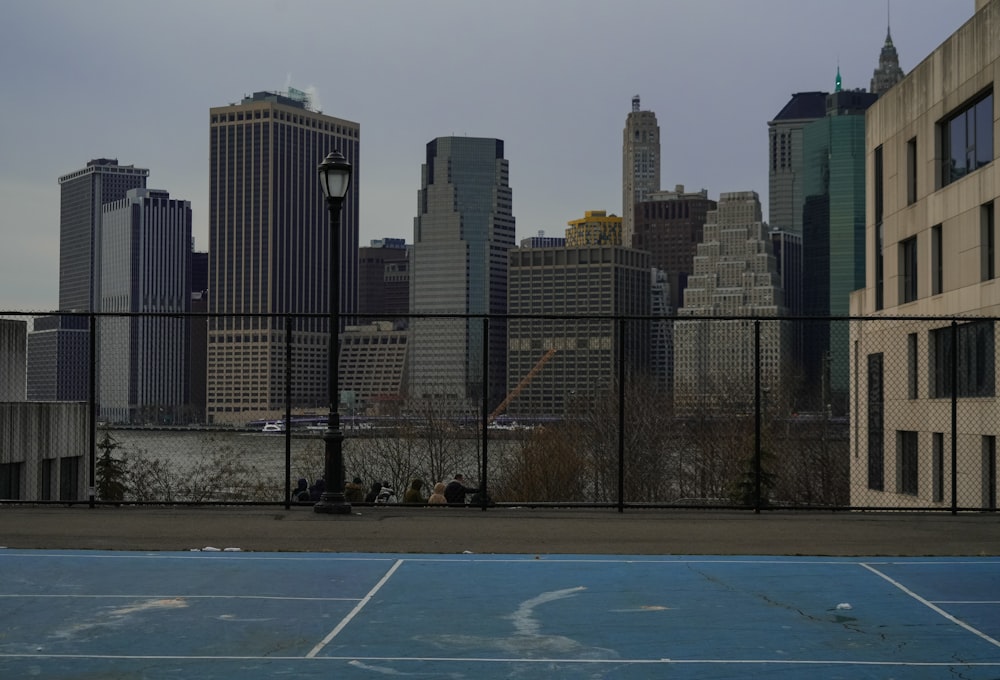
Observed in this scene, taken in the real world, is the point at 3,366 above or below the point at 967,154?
below

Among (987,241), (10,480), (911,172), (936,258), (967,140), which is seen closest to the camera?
(10,480)

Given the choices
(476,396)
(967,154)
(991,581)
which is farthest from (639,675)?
(476,396)

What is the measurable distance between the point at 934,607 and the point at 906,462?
4304 cm

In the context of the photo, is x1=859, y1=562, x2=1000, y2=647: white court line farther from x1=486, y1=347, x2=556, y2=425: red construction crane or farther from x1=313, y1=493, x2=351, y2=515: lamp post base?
x1=486, y1=347, x2=556, y2=425: red construction crane

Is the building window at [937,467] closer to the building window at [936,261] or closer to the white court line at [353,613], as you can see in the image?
the building window at [936,261]

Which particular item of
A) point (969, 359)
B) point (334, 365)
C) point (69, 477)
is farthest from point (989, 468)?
point (334, 365)

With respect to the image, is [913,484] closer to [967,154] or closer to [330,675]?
[967,154]

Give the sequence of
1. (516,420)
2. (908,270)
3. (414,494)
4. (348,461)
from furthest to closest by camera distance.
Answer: (348,461)
(516,420)
(908,270)
(414,494)

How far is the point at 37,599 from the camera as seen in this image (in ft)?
36.1

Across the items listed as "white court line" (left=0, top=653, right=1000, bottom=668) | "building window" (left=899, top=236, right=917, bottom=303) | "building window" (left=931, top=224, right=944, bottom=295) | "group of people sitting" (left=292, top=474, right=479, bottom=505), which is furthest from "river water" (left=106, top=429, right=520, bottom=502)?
"white court line" (left=0, top=653, right=1000, bottom=668)

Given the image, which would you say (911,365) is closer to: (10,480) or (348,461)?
(10,480)

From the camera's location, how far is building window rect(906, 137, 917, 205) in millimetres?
52312

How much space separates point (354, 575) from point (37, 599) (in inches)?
121

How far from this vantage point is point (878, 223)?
5791 cm
